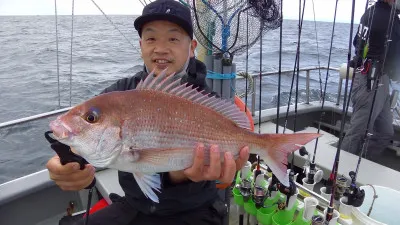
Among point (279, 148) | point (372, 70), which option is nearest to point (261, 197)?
point (279, 148)

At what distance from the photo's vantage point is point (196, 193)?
1.91 metres

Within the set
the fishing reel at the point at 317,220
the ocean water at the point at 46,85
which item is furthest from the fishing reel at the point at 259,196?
the ocean water at the point at 46,85

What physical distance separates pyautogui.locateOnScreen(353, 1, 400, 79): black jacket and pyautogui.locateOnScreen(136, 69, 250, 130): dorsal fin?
2810mm

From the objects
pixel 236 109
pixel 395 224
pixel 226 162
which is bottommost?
pixel 395 224

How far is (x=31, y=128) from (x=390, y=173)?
681cm

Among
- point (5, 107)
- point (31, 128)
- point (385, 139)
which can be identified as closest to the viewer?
point (385, 139)

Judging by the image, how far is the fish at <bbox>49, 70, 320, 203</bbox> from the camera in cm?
132

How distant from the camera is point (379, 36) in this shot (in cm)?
400

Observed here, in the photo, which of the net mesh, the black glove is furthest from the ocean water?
the black glove

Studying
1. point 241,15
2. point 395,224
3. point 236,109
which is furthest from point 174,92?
point 395,224

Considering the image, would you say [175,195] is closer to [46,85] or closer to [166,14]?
[166,14]

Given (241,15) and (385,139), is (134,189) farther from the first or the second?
(385,139)

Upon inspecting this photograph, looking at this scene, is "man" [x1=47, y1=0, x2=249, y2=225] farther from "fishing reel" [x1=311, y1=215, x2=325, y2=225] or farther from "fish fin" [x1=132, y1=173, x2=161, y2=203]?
"fishing reel" [x1=311, y1=215, x2=325, y2=225]

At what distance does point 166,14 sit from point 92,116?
2.79 feet
